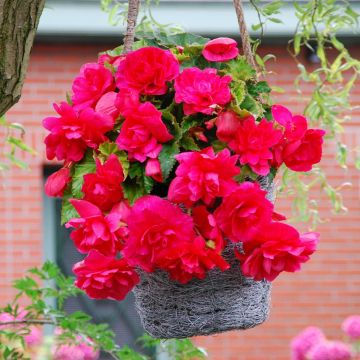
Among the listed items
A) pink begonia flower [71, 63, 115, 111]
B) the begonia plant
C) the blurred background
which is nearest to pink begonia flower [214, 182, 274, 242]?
the begonia plant

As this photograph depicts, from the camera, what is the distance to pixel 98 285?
1.69 metres

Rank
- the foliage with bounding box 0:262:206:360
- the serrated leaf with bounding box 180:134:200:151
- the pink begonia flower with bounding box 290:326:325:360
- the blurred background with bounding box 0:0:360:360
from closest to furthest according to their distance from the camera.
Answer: the serrated leaf with bounding box 180:134:200:151
the foliage with bounding box 0:262:206:360
the pink begonia flower with bounding box 290:326:325:360
the blurred background with bounding box 0:0:360:360

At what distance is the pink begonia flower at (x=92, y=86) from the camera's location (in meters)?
1.80

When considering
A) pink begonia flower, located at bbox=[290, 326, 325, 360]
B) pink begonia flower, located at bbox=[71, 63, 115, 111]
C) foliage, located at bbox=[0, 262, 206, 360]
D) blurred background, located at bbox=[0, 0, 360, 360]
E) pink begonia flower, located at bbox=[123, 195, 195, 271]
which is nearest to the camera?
pink begonia flower, located at bbox=[123, 195, 195, 271]

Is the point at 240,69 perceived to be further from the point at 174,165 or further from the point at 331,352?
the point at 331,352

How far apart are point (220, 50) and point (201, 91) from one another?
131mm

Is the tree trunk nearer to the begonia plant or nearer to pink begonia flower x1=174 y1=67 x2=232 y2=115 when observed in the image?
the begonia plant

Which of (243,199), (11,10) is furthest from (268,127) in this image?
(11,10)

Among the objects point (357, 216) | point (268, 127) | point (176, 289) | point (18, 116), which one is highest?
point (268, 127)

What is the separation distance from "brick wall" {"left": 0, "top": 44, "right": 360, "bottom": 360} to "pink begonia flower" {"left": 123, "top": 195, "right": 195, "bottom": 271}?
3.38 meters

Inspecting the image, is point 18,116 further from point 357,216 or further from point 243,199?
point 243,199

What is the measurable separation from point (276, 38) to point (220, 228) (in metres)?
3.37

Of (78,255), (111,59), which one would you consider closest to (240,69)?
(111,59)

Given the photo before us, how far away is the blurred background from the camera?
4.91m
